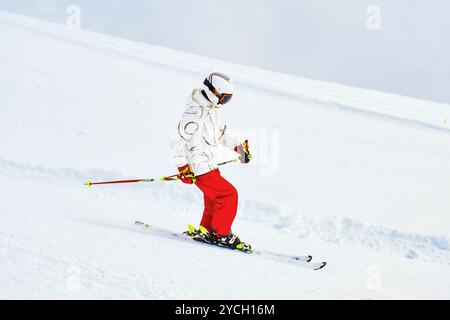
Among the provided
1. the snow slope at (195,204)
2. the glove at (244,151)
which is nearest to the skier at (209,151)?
the glove at (244,151)

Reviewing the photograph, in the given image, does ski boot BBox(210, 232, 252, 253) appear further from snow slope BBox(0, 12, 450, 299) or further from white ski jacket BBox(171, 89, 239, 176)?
white ski jacket BBox(171, 89, 239, 176)

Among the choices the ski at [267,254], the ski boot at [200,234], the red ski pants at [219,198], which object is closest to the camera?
the ski at [267,254]

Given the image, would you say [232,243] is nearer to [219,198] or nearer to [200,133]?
[219,198]

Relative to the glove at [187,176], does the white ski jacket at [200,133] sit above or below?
above

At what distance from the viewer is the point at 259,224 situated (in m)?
5.51

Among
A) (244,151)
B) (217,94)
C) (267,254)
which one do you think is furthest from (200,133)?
(267,254)

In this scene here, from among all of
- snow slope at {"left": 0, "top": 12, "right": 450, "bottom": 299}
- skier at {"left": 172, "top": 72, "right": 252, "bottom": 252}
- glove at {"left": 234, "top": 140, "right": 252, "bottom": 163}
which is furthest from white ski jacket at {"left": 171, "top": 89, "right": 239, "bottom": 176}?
snow slope at {"left": 0, "top": 12, "right": 450, "bottom": 299}

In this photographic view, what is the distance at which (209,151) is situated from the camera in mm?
4328

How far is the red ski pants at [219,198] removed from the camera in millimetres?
4395

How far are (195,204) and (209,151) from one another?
1691 mm

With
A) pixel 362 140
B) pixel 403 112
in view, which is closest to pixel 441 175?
pixel 362 140

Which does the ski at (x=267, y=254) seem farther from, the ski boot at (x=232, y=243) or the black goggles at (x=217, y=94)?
the black goggles at (x=217, y=94)
